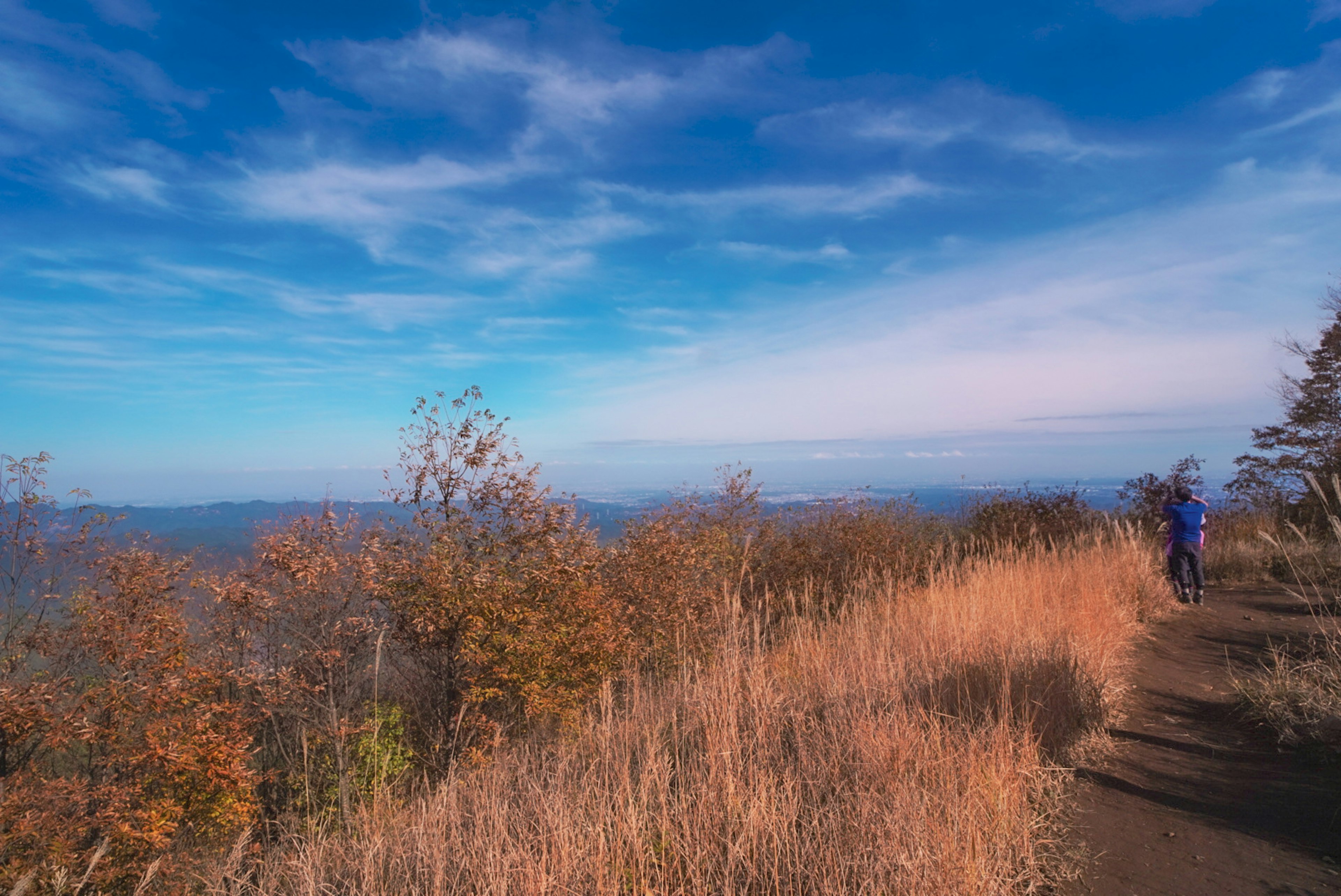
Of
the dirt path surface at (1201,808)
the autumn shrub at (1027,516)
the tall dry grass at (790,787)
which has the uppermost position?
the autumn shrub at (1027,516)

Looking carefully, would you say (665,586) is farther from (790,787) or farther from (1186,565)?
(1186,565)

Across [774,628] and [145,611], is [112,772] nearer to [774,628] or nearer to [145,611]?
[145,611]

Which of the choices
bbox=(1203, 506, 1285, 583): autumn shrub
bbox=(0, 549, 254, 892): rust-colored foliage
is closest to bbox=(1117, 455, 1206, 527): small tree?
bbox=(1203, 506, 1285, 583): autumn shrub

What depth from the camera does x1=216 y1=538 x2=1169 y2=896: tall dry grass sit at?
10.2ft

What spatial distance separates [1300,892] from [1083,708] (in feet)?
6.83

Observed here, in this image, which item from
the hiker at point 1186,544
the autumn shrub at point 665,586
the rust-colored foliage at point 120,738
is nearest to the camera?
the rust-colored foliage at point 120,738

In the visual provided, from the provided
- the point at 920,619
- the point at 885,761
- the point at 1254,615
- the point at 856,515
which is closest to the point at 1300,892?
the point at 885,761

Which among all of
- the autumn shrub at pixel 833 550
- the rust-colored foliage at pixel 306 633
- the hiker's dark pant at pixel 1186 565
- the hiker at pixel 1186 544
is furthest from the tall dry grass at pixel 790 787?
the autumn shrub at pixel 833 550

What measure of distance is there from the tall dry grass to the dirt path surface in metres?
0.27

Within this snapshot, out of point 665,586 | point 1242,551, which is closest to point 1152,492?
point 1242,551

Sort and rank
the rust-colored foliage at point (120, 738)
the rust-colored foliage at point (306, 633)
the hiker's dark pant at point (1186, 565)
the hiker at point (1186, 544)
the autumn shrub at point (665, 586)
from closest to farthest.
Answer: the rust-colored foliage at point (120, 738) → the rust-colored foliage at point (306, 633) → the autumn shrub at point (665, 586) → the hiker at point (1186, 544) → the hiker's dark pant at point (1186, 565)

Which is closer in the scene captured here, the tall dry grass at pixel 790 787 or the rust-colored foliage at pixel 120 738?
the tall dry grass at pixel 790 787

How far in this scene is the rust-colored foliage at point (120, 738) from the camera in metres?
4.47

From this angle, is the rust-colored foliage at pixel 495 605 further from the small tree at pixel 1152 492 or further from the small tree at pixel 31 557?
the small tree at pixel 1152 492
